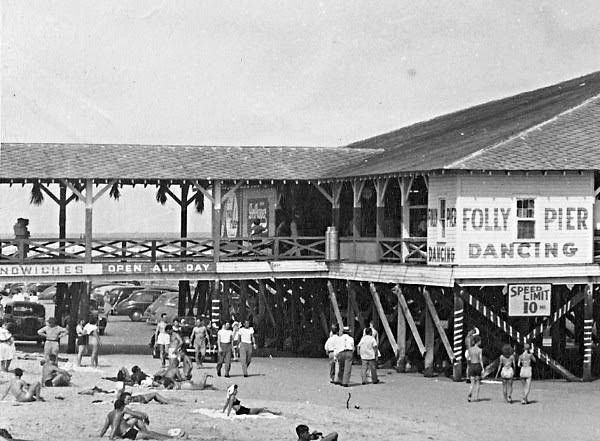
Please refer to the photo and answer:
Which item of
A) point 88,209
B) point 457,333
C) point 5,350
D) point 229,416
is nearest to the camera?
point 229,416

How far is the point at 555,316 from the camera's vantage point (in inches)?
1304

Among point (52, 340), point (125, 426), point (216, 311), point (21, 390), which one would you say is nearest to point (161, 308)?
point (216, 311)

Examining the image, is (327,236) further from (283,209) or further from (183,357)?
(183,357)

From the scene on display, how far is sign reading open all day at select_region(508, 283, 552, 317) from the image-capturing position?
3244 cm

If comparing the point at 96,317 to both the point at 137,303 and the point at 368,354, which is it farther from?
the point at 137,303

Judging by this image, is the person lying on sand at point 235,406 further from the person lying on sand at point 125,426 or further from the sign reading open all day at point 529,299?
the sign reading open all day at point 529,299

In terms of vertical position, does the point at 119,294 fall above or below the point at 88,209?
below

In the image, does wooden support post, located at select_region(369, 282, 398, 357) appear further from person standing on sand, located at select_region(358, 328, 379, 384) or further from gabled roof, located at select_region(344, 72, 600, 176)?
gabled roof, located at select_region(344, 72, 600, 176)

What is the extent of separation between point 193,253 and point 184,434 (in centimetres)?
1569

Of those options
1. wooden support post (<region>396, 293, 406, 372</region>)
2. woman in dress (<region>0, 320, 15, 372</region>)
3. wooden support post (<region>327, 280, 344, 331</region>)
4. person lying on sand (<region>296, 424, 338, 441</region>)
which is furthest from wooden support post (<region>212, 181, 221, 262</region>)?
person lying on sand (<region>296, 424, 338, 441</region>)

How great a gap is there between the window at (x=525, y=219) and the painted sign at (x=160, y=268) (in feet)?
29.4

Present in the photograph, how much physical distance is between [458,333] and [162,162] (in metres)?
10.5

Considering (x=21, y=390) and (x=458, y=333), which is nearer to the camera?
(x=21, y=390)

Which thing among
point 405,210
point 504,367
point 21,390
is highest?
point 405,210
